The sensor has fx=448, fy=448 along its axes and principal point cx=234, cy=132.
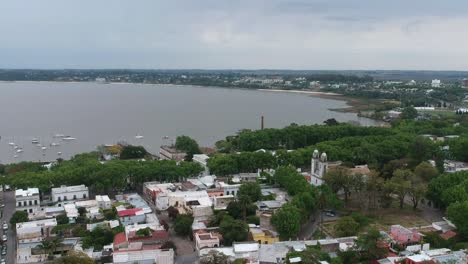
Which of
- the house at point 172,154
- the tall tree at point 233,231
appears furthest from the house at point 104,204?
the house at point 172,154

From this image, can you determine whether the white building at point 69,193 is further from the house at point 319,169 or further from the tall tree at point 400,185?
the tall tree at point 400,185

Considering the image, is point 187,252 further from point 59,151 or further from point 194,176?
point 59,151

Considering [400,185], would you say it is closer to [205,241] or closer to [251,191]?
[251,191]

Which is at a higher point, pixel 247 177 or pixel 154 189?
pixel 154 189

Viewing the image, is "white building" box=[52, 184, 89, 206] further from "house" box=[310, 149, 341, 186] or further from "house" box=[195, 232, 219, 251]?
"house" box=[310, 149, 341, 186]

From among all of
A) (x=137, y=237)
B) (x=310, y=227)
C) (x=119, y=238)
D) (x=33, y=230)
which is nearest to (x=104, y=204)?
(x=33, y=230)
